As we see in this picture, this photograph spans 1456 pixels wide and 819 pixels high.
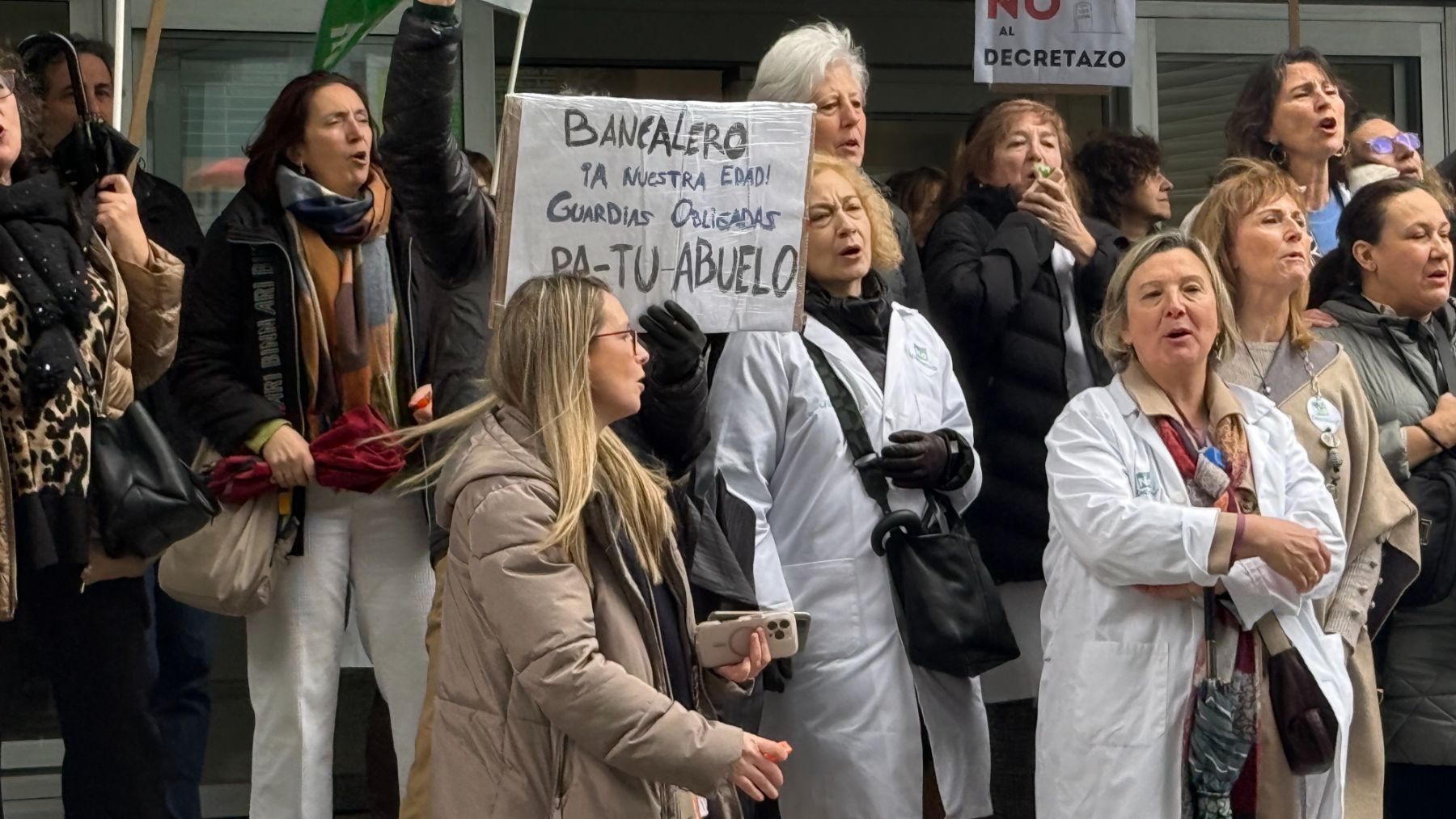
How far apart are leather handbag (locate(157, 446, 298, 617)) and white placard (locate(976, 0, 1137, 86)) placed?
2.96m

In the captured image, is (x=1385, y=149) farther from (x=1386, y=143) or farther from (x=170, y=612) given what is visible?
(x=170, y=612)

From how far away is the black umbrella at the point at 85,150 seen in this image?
5.00 m

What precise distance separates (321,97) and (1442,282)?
121 inches

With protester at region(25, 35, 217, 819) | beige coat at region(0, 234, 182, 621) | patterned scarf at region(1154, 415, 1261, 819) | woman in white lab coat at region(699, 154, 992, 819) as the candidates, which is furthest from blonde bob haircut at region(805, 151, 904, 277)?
protester at region(25, 35, 217, 819)


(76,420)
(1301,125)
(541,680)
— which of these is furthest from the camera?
(1301,125)

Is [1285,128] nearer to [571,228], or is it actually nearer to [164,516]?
[571,228]

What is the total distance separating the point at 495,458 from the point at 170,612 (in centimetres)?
232

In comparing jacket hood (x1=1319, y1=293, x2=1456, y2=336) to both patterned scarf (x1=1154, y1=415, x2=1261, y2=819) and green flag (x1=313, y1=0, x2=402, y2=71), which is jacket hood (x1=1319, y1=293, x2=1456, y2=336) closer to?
patterned scarf (x1=1154, y1=415, x2=1261, y2=819)

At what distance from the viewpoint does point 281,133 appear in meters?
5.71

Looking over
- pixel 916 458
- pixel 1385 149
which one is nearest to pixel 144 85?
pixel 916 458

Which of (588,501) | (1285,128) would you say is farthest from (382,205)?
(1285,128)

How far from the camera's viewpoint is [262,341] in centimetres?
554

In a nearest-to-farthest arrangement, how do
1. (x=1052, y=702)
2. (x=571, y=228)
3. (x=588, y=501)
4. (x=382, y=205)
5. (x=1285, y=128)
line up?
(x=588, y=501) → (x=571, y=228) → (x=1052, y=702) → (x=382, y=205) → (x=1285, y=128)

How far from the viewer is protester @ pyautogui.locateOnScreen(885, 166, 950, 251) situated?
7727 millimetres
